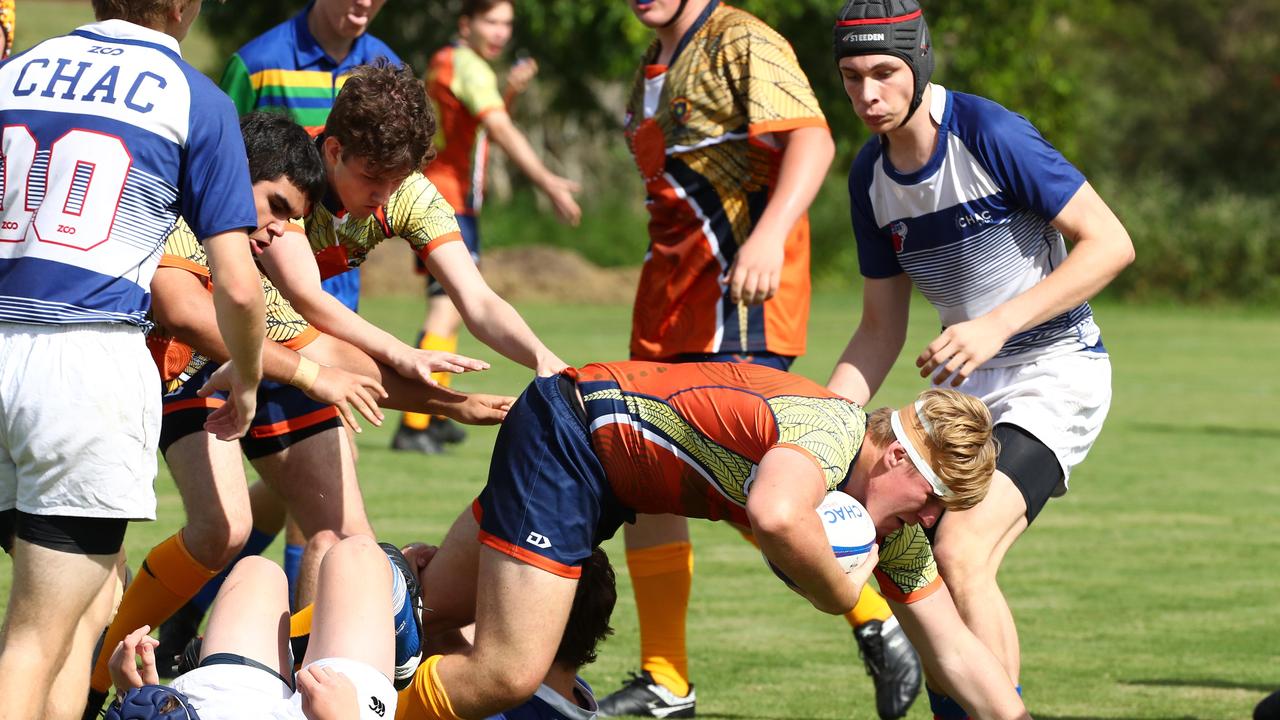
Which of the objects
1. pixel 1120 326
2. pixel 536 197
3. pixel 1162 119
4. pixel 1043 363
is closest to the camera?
pixel 1043 363

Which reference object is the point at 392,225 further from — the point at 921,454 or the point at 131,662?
the point at 921,454

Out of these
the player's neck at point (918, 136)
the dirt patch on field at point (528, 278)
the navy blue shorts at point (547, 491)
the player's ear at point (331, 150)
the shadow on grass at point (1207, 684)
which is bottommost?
the dirt patch on field at point (528, 278)

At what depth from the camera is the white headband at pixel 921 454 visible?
4.06m

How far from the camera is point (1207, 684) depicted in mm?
5641

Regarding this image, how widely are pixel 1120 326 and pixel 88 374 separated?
71.8ft

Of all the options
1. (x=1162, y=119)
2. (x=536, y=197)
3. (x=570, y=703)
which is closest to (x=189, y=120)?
(x=570, y=703)

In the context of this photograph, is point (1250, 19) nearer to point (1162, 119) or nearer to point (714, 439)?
point (1162, 119)

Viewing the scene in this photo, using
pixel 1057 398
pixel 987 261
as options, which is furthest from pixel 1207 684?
pixel 987 261

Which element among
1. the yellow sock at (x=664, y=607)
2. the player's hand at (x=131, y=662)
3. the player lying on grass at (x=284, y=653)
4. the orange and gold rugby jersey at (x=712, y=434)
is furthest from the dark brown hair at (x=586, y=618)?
the player's hand at (x=131, y=662)

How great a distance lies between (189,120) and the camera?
3.79 meters

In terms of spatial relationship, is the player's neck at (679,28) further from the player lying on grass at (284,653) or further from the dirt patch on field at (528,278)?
the dirt patch on field at (528,278)

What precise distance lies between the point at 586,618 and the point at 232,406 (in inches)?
43.2

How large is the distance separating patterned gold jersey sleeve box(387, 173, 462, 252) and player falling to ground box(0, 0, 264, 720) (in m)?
1.16

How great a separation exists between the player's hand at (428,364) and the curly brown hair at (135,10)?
1.14 metres
